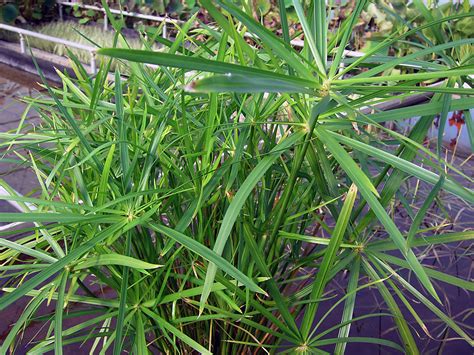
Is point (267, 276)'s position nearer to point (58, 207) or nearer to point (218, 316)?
point (218, 316)

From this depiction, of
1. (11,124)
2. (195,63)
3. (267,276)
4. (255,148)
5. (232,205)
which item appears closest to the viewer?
(195,63)

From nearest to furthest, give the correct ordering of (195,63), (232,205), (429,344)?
(195,63)
(232,205)
(429,344)

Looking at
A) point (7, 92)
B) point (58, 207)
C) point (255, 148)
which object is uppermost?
point (255, 148)

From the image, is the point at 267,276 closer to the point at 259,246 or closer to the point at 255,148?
the point at 259,246

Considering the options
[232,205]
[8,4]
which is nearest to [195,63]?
[232,205]

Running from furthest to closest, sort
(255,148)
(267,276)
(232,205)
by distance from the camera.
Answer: (255,148) < (267,276) < (232,205)

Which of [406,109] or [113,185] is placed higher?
[406,109]

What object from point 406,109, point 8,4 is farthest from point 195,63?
point 8,4

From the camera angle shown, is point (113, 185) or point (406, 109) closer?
point (406, 109)

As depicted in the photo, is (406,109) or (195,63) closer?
(195,63)
